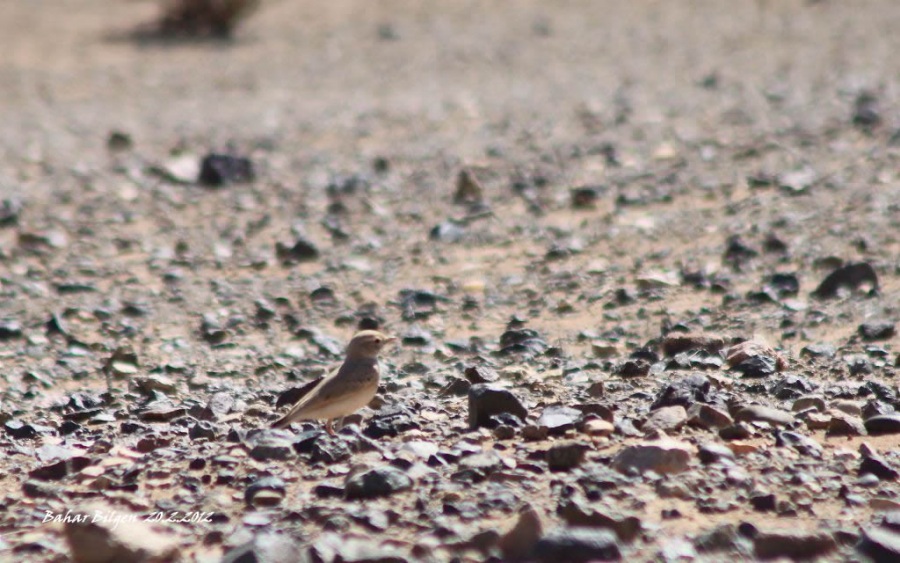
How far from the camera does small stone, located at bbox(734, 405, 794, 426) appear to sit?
6.36 meters

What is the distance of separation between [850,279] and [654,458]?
4.01 m

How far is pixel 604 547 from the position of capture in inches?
193

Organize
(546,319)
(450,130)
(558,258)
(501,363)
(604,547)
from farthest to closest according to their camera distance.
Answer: (450,130), (558,258), (546,319), (501,363), (604,547)

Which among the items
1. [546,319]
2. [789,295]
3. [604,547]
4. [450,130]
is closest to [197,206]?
[450,130]

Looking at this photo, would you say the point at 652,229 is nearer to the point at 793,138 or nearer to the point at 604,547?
the point at 793,138

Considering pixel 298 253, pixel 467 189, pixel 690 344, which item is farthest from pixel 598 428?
pixel 467 189

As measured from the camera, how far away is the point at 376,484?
18.3 ft

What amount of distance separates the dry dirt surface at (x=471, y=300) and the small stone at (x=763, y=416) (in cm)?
2

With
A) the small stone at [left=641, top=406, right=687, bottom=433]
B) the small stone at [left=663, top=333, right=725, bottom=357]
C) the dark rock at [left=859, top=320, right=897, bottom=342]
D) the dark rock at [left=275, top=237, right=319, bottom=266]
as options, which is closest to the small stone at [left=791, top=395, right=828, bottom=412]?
the small stone at [left=641, top=406, right=687, bottom=433]

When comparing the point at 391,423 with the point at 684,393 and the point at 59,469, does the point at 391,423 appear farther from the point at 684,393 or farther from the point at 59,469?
the point at 59,469

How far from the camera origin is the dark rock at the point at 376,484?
557 cm

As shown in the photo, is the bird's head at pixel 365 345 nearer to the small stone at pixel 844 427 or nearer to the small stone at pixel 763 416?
the small stone at pixel 763 416

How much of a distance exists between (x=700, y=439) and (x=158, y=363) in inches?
154

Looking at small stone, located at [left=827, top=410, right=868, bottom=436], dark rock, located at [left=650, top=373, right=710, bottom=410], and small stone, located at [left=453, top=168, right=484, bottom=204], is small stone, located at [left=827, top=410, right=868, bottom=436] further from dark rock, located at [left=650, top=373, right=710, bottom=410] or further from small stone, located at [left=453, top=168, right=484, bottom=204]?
small stone, located at [left=453, top=168, right=484, bottom=204]
